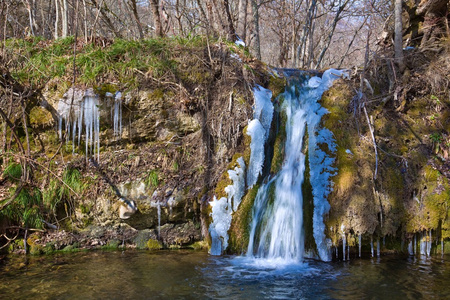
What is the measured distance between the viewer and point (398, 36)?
603 centimetres

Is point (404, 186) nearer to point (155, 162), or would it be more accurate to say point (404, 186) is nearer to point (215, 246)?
point (215, 246)

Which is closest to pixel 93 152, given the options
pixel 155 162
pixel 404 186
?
pixel 155 162

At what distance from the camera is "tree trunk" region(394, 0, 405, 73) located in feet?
19.7

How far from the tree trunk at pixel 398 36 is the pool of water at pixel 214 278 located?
11.3ft

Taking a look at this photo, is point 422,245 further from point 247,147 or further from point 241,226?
point 247,147

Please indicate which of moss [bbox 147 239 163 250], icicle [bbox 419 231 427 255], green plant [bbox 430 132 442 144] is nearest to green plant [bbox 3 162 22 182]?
moss [bbox 147 239 163 250]

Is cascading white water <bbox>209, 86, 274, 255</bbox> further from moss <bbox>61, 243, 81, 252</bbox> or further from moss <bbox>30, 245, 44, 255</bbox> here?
moss <bbox>30, 245, 44, 255</bbox>

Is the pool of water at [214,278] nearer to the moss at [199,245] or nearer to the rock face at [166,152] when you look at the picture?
the moss at [199,245]

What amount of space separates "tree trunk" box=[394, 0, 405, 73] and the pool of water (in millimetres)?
→ 3451

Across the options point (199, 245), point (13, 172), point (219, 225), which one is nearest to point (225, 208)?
point (219, 225)

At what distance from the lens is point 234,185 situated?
17.6ft

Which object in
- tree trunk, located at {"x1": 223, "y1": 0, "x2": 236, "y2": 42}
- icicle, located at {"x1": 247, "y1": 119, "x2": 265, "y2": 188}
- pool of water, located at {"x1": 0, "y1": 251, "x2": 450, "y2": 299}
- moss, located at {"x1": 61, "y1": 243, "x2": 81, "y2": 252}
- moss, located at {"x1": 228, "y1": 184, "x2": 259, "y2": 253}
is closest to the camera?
pool of water, located at {"x1": 0, "y1": 251, "x2": 450, "y2": 299}

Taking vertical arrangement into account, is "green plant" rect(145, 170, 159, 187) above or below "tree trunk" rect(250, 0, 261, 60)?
below

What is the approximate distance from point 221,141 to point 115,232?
2.38 m
